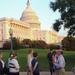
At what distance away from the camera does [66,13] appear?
42.6m

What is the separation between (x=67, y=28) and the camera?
143ft

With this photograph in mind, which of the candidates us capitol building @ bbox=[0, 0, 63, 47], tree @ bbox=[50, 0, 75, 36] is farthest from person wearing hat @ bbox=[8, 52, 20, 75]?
us capitol building @ bbox=[0, 0, 63, 47]

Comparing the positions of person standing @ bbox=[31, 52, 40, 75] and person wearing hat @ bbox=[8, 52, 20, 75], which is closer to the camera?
person wearing hat @ bbox=[8, 52, 20, 75]

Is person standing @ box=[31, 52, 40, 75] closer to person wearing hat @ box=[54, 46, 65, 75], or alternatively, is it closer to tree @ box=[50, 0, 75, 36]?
person wearing hat @ box=[54, 46, 65, 75]

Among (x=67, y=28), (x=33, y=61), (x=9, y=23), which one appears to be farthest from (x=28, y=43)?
(x=33, y=61)

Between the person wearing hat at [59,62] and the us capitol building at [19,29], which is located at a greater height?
the us capitol building at [19,29]

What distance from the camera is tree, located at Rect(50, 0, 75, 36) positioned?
137ft

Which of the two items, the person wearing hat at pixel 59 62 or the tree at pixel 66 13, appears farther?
the tree at pixel 66 13

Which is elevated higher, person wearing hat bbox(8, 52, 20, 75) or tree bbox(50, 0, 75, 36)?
tree bbox(50, 0, 75, 36)

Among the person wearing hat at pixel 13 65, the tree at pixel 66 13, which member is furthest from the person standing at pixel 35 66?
the tree at pixel 66 13

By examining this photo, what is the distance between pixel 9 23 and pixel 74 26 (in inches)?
5062

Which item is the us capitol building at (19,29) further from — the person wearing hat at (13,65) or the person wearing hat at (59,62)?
the person wearing hat at (59,62)

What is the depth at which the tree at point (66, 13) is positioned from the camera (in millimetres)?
41906

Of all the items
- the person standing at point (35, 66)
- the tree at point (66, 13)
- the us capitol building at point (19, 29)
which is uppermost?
the us capitol building at point (19, 29)
